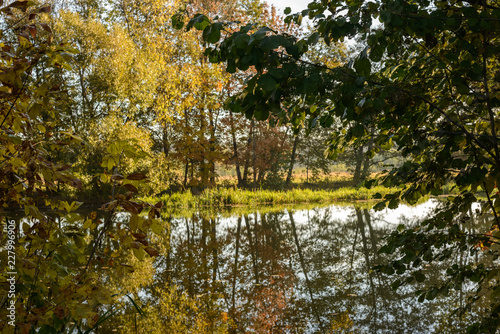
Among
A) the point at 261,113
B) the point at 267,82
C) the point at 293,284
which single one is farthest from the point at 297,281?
the point at 267,82

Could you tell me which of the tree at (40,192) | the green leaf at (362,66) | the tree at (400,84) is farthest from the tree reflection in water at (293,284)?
the green leaf at (362,66)

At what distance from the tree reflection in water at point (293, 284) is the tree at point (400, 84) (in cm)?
145

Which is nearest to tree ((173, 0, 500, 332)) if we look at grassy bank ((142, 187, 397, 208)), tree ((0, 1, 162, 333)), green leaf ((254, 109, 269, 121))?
green leaf ((254, 109, 269, 121))

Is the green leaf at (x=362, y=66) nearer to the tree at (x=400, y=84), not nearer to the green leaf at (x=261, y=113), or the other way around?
A: the tree at (x=400, y=84)

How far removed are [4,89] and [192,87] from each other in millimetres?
11973

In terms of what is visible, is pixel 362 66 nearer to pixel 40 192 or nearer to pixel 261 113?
pixel 261 113

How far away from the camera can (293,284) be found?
15.1ft

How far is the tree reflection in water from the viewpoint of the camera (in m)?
3.39

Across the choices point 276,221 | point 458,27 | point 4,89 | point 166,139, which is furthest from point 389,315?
point 166,139

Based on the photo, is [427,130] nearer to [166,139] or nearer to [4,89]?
[4,89]

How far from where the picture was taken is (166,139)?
73.8ft

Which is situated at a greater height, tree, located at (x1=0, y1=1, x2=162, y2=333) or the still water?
tree, located at (x1=0, y1=1, x2=162, y2=333)

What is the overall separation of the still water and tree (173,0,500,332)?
1433 millimetres

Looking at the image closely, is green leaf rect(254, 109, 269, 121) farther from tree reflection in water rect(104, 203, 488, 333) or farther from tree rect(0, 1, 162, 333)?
tree reflection in water rect(104, 203, 488, 333)
